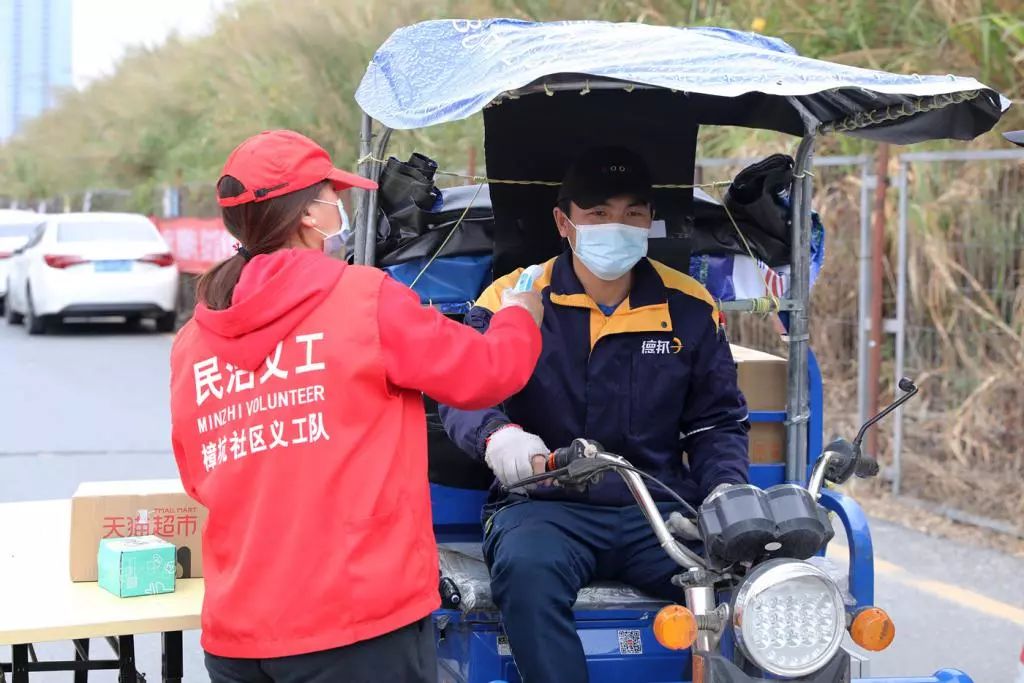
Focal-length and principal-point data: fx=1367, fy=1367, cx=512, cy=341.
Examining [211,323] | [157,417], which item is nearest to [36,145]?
[157,417]

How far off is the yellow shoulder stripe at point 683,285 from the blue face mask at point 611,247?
0.25 meters

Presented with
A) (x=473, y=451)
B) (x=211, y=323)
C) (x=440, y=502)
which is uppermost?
(x=211, y=323)

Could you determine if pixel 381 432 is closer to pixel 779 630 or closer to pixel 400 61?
pixel 779 630

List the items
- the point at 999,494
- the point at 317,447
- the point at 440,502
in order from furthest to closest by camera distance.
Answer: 1. the point at 999,494
2. the point at 440,502
3. the point at 317,447

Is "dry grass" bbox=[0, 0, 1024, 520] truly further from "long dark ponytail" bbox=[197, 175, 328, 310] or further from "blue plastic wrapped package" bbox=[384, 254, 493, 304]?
"long dark ponytail" bbox=[197, 175, 328, 310]

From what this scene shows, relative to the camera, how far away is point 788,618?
9.18ft

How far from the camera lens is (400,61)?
3.88 metres

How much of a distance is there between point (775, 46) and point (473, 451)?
1.79 m

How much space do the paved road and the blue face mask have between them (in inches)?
90.3

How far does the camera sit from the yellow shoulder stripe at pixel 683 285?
420 centimetres

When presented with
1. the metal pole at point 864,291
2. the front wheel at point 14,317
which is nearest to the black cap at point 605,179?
the metal pole at point 864,291

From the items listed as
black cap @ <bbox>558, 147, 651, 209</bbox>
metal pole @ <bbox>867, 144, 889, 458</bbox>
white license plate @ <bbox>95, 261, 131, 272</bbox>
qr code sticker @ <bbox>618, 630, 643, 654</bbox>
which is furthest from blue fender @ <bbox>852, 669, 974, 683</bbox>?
white license plate @ <bbox>95, 261, 131, 272</bbox>

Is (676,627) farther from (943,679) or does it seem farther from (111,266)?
(111,266)

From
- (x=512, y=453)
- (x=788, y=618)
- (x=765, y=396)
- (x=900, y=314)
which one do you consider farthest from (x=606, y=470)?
(x=900, y=314)
